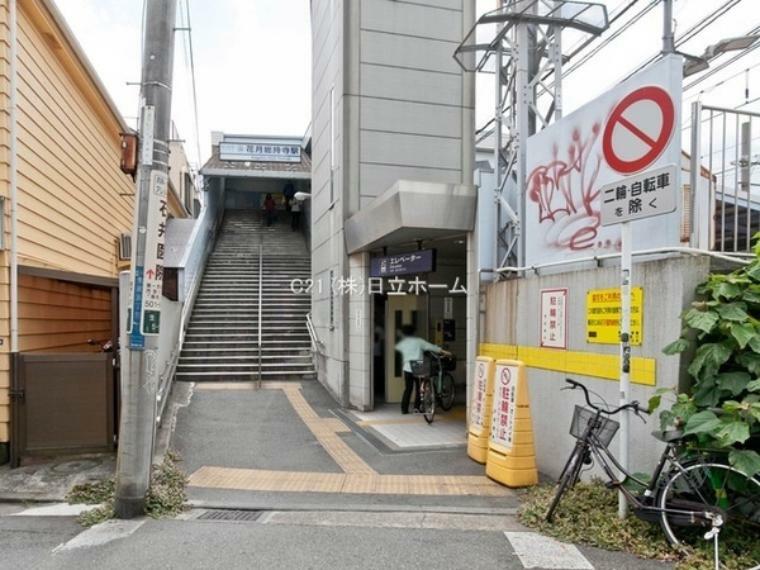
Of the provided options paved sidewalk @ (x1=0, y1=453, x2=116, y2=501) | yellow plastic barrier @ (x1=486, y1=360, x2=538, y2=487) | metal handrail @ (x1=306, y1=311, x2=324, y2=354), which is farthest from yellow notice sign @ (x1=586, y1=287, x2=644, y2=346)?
metal handrail @ (x1=306, y1=311, x2=324, y2=354)

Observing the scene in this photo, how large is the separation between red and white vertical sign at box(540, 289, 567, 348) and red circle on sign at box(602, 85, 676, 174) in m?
1.44

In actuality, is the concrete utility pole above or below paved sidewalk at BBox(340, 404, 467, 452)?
above

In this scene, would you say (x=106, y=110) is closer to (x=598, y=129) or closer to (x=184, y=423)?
(x=184, y=423)

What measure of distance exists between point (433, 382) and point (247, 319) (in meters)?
6.64

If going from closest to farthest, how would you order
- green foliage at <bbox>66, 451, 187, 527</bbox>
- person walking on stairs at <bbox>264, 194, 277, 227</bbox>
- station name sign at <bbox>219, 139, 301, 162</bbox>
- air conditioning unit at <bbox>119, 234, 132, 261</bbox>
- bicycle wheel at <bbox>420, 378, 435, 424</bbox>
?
green foliage at <bbox>66, 451, 187, 527</bbox>, bicycle wheel at <bbox>420, 378, 435, 424</bbox>, air conditioning unit at <bbox>119, 234, 132, 261</bbox>, person walking on stairs at <bbox>264, 194, 277, 227</bbox>, station name sign at <bbox>219, 139, 301, 162</bbox>

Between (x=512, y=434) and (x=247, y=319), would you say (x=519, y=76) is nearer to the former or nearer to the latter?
(x=512, y=434)

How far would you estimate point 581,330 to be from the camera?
571 centimetres

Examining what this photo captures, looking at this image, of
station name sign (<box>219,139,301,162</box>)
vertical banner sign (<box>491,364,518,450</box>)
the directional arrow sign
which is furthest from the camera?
station name sign (<box>219,139,301,162</box>)

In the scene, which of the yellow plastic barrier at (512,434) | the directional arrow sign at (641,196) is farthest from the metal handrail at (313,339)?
the directional arrow sign at (641,196)

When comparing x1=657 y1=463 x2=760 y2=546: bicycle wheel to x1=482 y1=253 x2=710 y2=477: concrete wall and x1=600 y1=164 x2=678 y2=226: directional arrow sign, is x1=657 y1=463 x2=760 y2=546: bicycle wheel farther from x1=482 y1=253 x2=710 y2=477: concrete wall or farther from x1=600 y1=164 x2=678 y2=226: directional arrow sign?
x1=600 y1=164 x2=678 y2=226: directional arrow sign

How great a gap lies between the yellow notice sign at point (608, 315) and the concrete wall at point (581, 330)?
5 cm

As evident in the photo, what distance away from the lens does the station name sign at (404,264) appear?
8.49 metres

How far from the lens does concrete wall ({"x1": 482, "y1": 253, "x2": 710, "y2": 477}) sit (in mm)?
4574

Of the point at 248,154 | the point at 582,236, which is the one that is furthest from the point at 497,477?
the point at 248,154
